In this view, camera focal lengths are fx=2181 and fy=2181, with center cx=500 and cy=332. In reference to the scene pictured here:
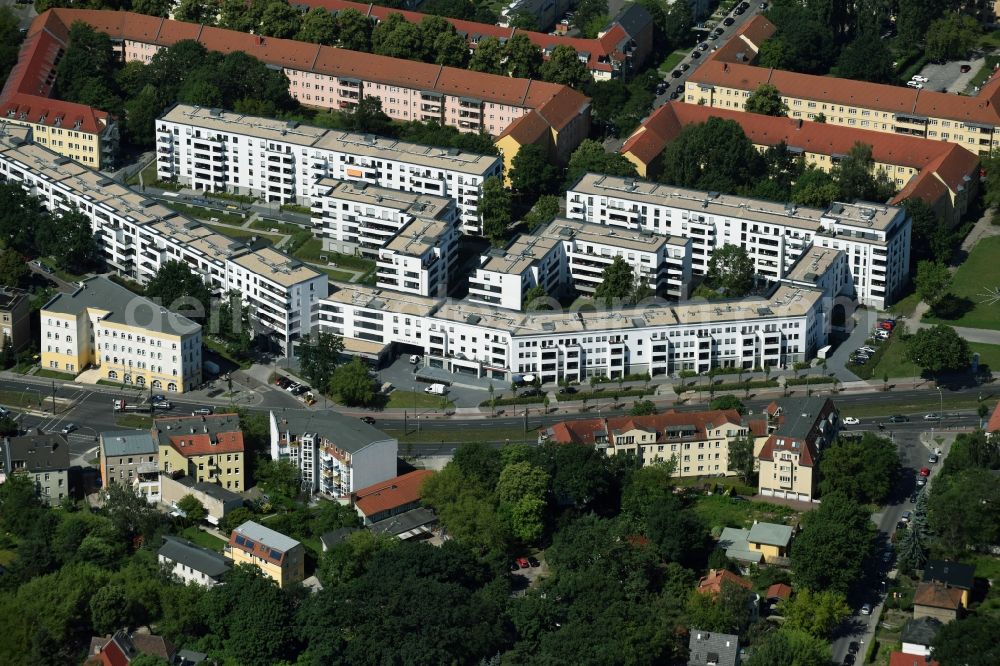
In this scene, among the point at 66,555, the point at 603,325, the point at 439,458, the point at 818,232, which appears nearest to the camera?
the point at 66,555

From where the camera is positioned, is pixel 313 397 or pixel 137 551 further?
pixel 313 397

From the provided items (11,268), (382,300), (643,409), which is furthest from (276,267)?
(643,409)

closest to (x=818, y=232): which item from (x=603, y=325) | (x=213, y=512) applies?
(x=603, y=325)

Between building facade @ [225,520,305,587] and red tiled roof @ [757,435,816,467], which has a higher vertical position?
red tiled roof @ [757,435,816,467]

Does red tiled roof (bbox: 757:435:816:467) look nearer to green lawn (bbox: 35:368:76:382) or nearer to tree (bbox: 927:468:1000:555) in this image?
tree (bbox: 927:468:1000:555)

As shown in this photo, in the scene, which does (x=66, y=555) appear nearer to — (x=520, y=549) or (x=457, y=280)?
(x=520, y=549)

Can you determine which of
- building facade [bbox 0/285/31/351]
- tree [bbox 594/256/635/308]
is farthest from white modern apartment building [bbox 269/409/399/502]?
tree [bbox 594/256/635/308]
